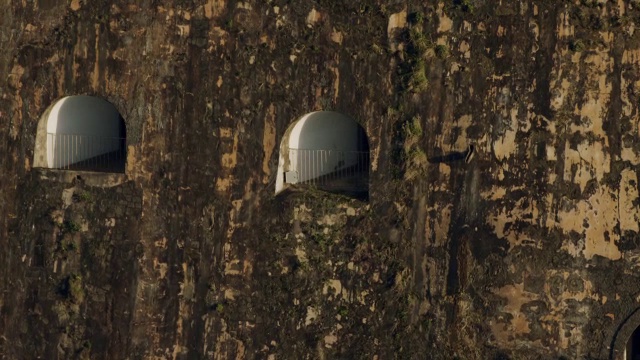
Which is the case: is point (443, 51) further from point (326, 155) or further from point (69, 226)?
point (69, 226)

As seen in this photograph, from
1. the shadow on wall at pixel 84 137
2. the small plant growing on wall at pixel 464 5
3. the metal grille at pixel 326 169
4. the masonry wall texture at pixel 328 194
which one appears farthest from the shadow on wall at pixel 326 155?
the shadow on wall at pixel 84 137

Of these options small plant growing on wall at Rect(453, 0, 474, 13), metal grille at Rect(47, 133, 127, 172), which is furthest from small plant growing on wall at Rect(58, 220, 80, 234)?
small plant growing on wall at Rect(453, 0, 474, 13)

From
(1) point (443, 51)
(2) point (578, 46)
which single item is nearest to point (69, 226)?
(1) point (443, 51)

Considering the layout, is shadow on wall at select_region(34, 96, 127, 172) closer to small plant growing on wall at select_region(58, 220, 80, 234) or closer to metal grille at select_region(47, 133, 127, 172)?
metal grille at select_region(47, 133, 127, 172)

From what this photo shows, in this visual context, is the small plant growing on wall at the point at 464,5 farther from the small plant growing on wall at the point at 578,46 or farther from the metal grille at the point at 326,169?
the metal grille at the point at 326,169

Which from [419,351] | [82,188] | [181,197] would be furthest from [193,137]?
[419,351]
